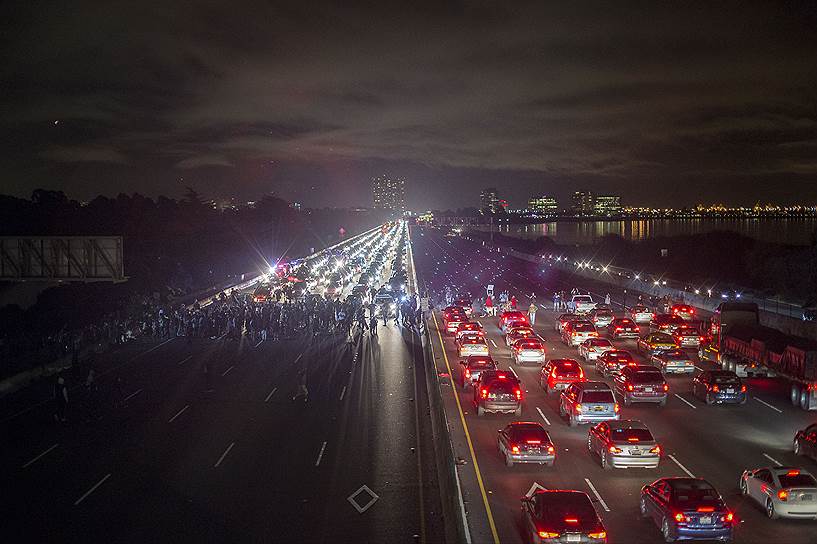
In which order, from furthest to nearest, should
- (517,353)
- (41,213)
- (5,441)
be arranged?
(41,213), (517,353), (5,441)

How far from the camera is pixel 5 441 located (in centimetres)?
2366

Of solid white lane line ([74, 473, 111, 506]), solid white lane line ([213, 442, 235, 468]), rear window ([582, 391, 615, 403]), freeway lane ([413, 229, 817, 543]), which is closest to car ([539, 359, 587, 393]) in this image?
freeway lane ([413, 229, 817, 543])

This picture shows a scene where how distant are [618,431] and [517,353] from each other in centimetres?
1546

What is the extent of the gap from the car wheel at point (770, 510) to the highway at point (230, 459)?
278 inches

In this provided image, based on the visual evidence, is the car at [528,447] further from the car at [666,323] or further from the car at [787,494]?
the car at [666,323]

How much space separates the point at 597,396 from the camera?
23359 mm

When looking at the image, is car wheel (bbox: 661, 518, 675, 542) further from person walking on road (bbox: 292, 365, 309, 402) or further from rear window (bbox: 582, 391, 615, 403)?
person walking on road (bbox: 292, 365, 309, 402)

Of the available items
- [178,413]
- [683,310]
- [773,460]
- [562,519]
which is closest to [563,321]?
[683,310]

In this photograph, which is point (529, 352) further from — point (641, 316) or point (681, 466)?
point (641, 316)

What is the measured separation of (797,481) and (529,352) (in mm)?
18747

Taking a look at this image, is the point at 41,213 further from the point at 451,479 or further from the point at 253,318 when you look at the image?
the point at 451,479

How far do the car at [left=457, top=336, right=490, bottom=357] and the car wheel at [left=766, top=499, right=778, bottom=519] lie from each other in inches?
775

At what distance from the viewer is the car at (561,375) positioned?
92.2 feet

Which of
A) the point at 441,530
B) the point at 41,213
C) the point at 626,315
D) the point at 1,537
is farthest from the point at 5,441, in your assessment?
the point at 41,213
